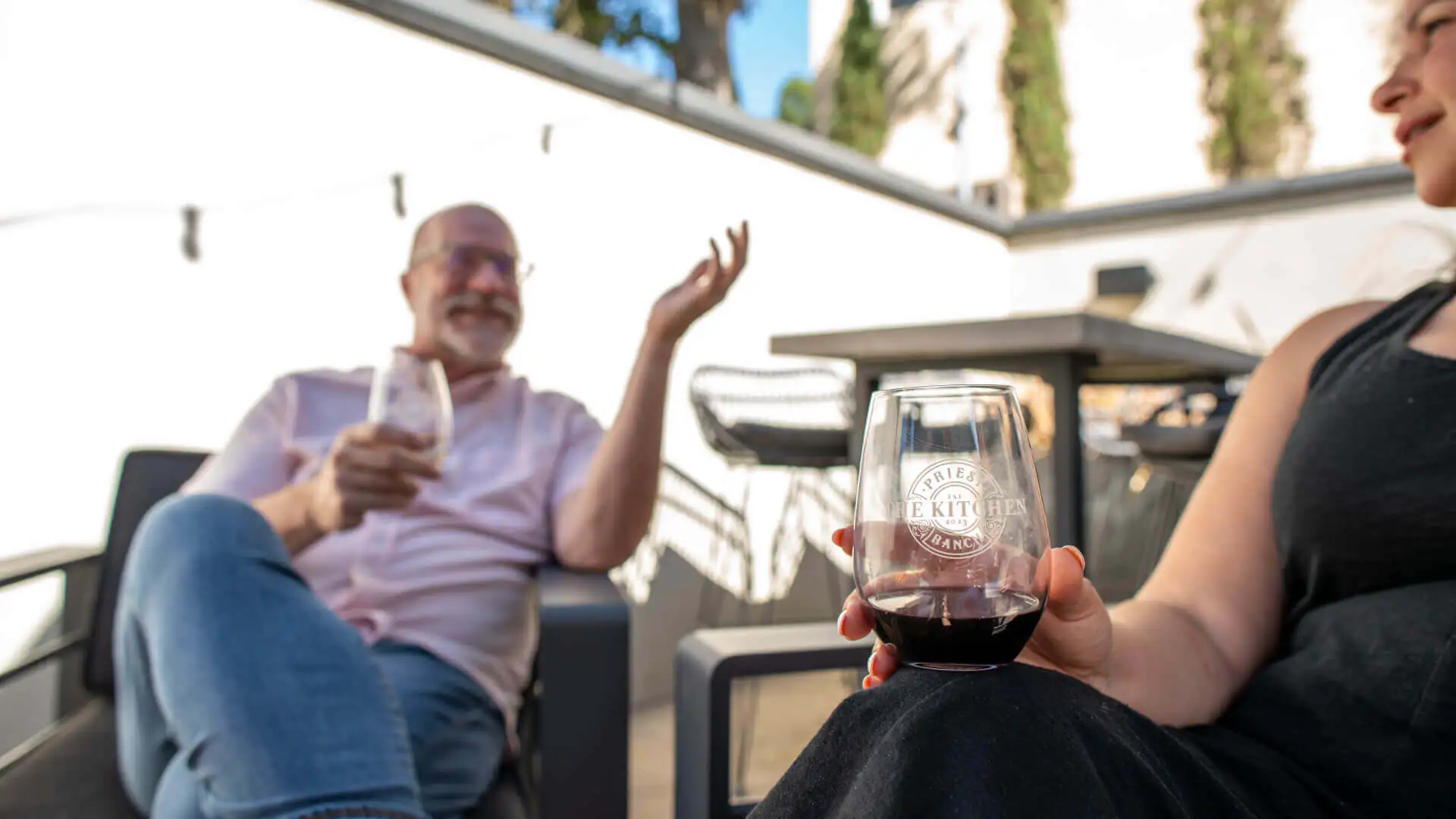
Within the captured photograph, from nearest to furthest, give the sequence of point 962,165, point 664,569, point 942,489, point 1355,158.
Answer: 1. point 942,489
2. point 664,569
3. point 962,165
4. point 1355,158

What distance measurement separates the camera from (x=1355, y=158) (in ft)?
32.4

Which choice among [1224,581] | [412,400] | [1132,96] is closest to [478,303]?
[412,400]

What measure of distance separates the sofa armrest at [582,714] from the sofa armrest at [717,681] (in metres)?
0.14

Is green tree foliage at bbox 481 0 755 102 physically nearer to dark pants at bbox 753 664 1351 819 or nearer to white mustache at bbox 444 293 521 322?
white mustache at bbox 444 293 521 322

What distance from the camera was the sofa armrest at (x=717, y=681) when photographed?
0.94 meters

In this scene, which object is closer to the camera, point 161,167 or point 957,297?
point 161,167

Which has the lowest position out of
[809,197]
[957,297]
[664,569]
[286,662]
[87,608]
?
[664,569]

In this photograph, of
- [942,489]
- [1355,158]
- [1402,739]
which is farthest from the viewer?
[1355,158]

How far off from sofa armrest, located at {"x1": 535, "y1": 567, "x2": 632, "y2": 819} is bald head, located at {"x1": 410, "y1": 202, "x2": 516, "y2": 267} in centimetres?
92

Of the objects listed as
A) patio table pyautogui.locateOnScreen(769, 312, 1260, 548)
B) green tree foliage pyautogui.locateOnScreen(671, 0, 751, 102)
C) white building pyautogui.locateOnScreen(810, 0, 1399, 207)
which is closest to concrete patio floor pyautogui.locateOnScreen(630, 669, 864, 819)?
patio table pyautogui.locateOnScreen(769, 312, 1260, 548)

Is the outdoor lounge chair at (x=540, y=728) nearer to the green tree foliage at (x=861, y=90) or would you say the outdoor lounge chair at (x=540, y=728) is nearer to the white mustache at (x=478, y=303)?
the white mustache at (x=478, y=303)

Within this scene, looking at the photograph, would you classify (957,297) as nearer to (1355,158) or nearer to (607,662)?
(607,662)

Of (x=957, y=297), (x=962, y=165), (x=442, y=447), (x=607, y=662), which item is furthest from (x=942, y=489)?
(x=962, y=165)

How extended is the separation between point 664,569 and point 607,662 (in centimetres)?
224
